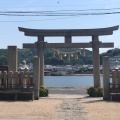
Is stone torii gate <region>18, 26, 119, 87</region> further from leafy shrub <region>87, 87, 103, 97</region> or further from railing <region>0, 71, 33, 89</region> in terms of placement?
railing <region>0, 71, 33, 89</region>

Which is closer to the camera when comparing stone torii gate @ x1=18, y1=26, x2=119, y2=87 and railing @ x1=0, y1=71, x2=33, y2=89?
railing @ x1=0, y1=71, x2=33, y2=89

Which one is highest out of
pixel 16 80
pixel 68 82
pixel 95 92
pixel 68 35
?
pixel 68 35

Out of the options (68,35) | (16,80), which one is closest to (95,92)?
(68,35)

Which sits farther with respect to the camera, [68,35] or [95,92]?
[68,35]

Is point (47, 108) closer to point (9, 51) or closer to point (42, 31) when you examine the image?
point (9, 51)

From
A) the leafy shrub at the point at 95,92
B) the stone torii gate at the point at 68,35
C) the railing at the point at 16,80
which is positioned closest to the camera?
the railing at the point at 16,80

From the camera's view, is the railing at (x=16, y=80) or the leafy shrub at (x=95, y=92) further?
the leafy shrub at (x=95, y=92)

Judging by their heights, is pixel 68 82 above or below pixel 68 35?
below

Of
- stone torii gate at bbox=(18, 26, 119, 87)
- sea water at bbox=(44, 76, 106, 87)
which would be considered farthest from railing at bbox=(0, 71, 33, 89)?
sea water at bbox=(44, 76, 106, 87)

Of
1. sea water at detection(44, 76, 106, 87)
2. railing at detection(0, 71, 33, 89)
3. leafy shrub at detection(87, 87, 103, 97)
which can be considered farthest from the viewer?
sea water at detection(44, 76, 106, 87)

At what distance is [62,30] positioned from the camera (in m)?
22.3

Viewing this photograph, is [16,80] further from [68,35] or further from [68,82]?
[68,82]

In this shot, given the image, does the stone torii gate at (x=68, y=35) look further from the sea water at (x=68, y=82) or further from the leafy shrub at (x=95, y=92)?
the sea water at (x=68, y=82)

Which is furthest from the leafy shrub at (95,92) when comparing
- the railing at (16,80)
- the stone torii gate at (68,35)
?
the railing at (16,80)
